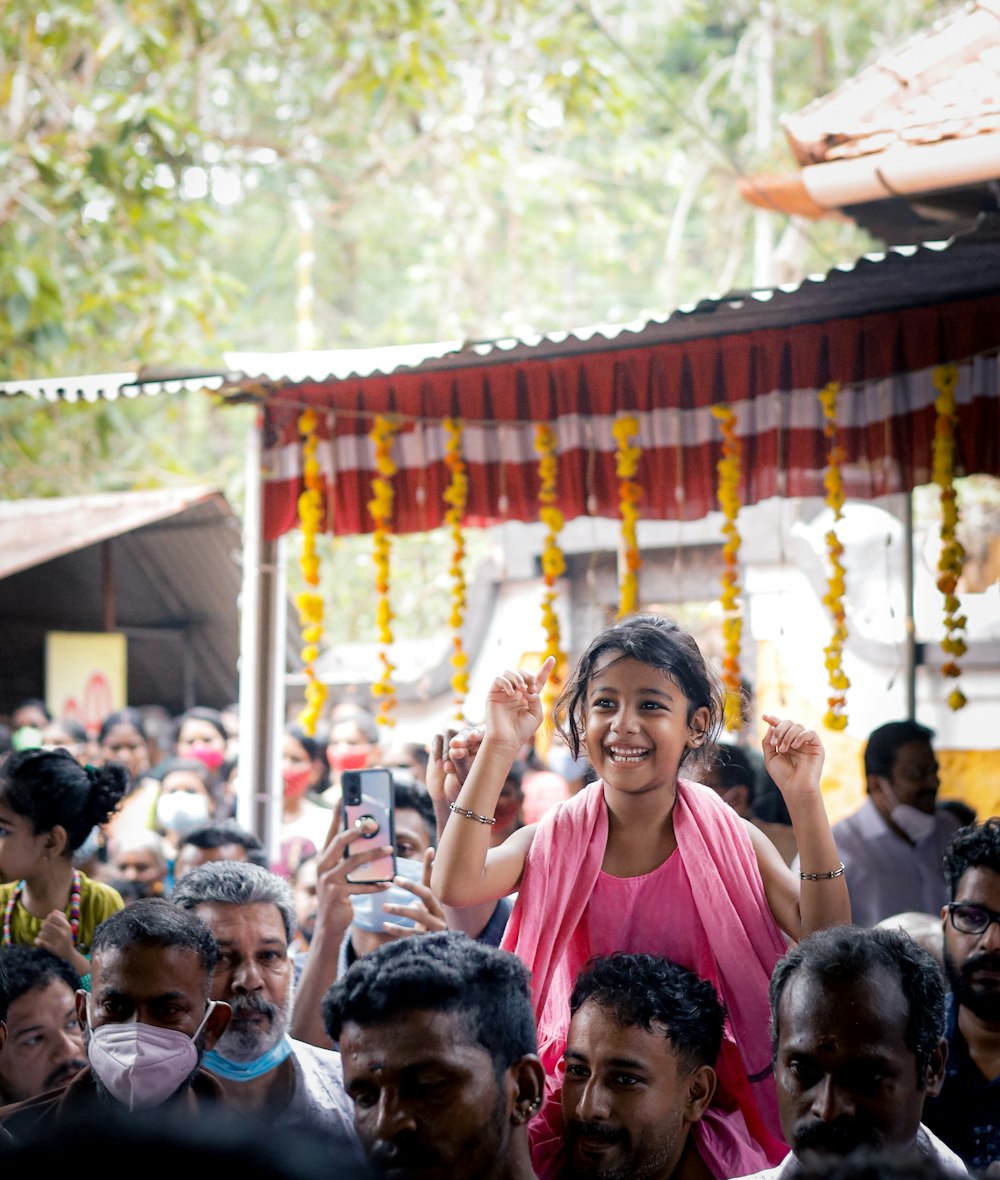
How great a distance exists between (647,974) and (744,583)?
645cm

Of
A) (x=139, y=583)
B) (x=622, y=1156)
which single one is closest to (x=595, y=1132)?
(x=622, y=1156)

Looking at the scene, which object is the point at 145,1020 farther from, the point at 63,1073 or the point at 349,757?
the point at 349,757

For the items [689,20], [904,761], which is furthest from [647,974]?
[689,20]

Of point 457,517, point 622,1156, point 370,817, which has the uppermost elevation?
point 457,517

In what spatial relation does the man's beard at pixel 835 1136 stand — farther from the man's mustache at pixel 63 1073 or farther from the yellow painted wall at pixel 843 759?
the yellow painted wall at pixel 843 759

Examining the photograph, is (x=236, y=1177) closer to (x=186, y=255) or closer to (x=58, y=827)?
(x=58, y=827)

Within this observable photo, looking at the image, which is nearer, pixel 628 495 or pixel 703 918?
pixel 703 918

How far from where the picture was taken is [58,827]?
13.2ft

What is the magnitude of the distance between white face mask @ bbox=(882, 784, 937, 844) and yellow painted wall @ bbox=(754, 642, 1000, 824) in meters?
2.05

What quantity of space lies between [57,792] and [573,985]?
1.99 m

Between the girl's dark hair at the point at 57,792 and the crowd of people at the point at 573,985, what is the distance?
0.08m

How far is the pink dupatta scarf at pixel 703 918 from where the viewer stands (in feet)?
8.71

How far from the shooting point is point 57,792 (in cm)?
404

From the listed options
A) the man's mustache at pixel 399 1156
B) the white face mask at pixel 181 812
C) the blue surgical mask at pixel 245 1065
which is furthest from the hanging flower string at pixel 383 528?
the man's mustache at pixel 399 1156
